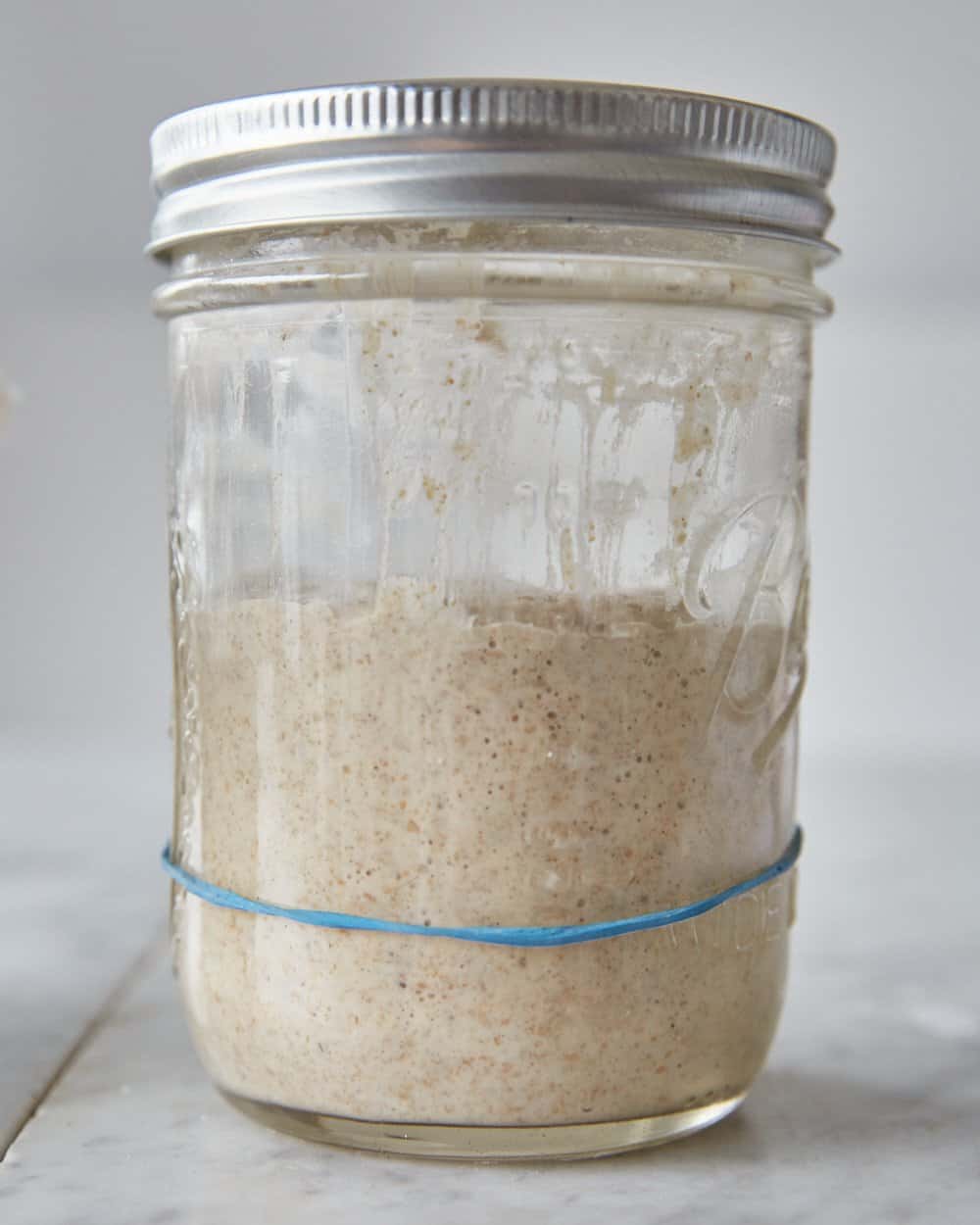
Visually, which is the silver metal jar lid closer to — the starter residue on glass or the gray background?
the starter residue on glass

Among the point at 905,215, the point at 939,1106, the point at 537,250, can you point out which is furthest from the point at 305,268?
the point at 905,215

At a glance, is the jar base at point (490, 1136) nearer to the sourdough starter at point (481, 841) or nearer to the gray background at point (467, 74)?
the sourdough starter at point (481, 841)

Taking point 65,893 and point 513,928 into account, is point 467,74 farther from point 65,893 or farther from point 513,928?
point 513,928

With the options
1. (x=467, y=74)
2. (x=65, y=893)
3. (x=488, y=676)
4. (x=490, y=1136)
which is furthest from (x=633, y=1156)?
(x=467, y=74)

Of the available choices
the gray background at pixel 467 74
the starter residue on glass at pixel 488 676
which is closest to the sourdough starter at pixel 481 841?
the starter residue on glass at pixel 488 676

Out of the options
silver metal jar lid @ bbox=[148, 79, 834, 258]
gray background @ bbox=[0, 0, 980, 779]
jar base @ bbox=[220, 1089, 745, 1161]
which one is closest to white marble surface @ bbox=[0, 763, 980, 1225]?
jar base @ bbox=[220, 1089, 745, 1161]

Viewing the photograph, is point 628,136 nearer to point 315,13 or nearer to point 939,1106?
point 939,1106
